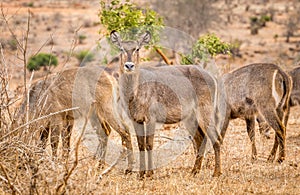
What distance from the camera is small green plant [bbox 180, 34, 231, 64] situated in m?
13.2

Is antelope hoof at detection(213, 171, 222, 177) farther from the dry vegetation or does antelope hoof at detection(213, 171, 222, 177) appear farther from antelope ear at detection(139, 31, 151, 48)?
antelope ear at detection(139, 31, 151, 48)

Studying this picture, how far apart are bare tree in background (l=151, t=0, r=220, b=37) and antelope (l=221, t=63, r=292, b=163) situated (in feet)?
75.7

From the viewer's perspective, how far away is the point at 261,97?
9.12 meters

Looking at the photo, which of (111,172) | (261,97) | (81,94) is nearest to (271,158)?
(261,97)

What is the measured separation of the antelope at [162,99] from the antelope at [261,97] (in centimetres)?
85

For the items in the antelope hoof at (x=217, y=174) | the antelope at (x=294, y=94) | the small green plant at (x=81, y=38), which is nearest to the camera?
the antelope hoof at (x=217, y=174)

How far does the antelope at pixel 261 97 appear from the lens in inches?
353

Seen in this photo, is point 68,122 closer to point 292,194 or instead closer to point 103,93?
point 103,93

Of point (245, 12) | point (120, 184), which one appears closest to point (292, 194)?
Result: point (120, 184)

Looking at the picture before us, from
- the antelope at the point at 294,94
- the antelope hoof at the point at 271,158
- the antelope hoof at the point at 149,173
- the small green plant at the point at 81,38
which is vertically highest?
the antelope at the point at 294,94

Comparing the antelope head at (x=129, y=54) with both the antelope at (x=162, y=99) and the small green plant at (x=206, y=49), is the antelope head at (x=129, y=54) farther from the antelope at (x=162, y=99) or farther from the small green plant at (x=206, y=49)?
the small green plant at (x=206, y=49)

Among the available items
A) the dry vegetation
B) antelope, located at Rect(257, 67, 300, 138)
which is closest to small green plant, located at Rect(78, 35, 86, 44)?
the dry vegetation

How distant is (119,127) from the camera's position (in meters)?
8.55

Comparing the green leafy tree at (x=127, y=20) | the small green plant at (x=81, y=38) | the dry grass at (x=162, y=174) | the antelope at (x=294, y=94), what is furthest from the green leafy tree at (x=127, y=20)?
the small green plant at (x=81, y=38)
